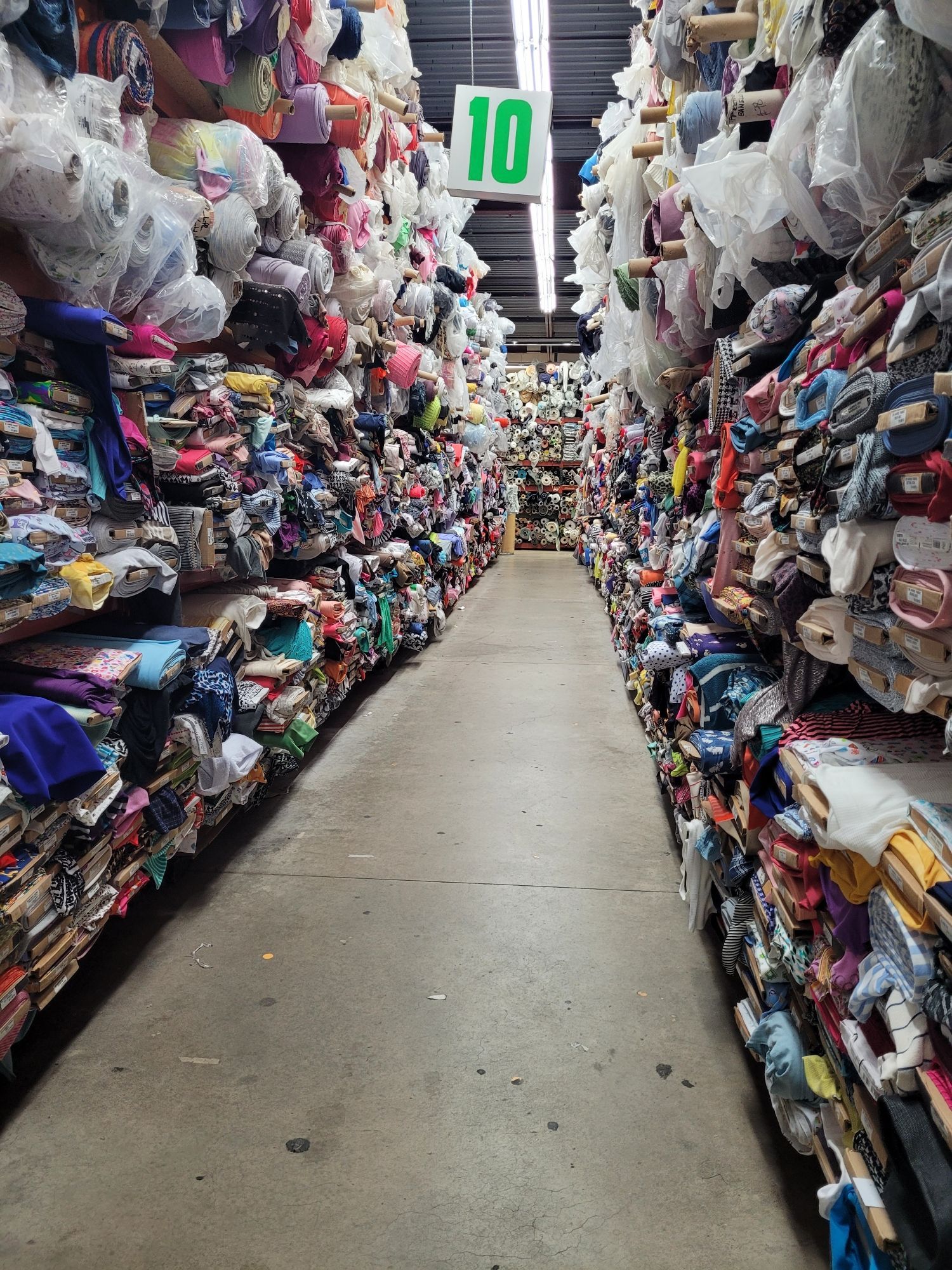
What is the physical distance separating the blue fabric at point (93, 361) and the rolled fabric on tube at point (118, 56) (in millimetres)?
635

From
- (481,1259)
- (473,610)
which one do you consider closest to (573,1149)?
(481,1259)

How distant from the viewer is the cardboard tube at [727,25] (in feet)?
6.44

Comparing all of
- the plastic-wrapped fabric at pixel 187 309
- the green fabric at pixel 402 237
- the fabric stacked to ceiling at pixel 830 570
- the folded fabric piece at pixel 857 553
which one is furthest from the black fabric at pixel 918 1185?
the green fabric at pixel 402 237

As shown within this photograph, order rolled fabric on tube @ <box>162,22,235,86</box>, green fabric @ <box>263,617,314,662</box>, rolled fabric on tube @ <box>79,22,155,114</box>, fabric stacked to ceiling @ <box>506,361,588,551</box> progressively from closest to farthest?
rolled fabric on tube @ <box>79,22,155,114</box> → rolled fabric on tube @ <box>162,22,235,86</box> → green fabric @ <box>263,617,314,662</box> → fabric stacked to ceiling @ <box>506,361,588,551</box>

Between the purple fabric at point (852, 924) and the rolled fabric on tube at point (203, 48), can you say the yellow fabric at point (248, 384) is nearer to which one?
the rolled fabric on tube at point (203, 48)

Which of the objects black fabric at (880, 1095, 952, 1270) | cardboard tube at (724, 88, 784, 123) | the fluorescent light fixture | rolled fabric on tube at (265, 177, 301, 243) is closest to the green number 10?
the fluorescent light fixture

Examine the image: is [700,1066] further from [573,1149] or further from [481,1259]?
[481,1259]

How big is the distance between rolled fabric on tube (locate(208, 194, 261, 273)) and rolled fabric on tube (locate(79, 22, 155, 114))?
47cm

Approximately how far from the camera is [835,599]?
1603 millimetres

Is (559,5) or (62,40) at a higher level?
(559,5)

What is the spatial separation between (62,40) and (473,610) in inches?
304

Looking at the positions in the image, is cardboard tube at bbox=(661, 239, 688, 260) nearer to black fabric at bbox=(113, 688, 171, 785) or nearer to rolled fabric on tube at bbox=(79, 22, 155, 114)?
rolled fabric on tube at bbox=(79, 22, 155, 114)

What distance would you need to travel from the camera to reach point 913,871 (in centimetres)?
113

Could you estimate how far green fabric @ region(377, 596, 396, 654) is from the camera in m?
5.46
